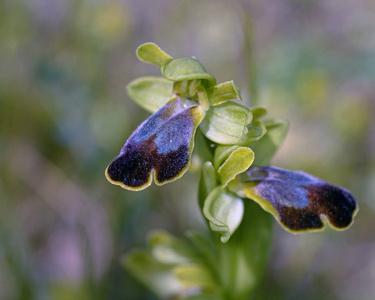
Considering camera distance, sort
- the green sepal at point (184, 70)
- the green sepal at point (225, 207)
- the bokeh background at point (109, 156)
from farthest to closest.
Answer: the bokeh background at point (109, 156), the green sepal at point (225, 207), the green sepal at point (184, 70)

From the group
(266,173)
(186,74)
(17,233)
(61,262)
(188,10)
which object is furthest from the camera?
(188,10)

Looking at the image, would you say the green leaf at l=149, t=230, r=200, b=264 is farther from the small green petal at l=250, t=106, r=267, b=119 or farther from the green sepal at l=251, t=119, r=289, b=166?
the small green petal at l=250, t=106, r=267, b=119

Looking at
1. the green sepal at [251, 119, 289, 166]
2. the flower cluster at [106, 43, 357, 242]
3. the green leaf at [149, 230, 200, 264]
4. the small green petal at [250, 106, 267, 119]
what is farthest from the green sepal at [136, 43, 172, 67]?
the green leaf at [149, 230, 200, 264]

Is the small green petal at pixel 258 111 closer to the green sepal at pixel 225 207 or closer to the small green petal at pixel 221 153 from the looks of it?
the small green petal at pixel 221 153

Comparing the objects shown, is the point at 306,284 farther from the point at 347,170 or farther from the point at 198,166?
the point at 198,166

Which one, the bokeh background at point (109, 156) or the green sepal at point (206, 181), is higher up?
the green sepal at point (206, 181)

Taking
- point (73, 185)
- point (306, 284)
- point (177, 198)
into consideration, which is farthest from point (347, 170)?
point (73, 185)

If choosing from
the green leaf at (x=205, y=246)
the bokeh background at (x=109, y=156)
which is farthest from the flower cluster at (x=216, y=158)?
the bokeh background at (x=109, y=156)
